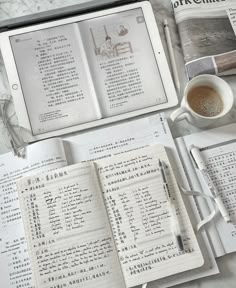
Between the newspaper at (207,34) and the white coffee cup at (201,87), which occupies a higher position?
the newspaper at (207,34)

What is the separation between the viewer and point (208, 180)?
542 millimetres

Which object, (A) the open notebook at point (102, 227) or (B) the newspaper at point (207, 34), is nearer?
(A) the open notebook at point (102, 227)

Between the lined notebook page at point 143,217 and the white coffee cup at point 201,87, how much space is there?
0.06 m

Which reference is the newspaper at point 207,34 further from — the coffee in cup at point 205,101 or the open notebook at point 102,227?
the open notebook at point 102,227

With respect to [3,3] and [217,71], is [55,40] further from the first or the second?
[217,71]

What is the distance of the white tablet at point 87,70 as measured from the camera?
1.95 ft

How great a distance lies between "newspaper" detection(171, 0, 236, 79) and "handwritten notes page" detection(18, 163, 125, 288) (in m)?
0.26

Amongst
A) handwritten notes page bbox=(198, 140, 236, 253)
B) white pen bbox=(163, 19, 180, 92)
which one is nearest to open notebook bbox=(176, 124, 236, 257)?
handwritten notes page bbox=(198, 140, 236, 253)

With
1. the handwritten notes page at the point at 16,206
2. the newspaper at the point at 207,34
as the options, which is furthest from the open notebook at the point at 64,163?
the newspaper at the point at 207,34

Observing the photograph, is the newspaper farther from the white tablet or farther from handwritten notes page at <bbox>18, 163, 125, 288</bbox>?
handwritten notes page at <bbox>18, 163, 125, 288</bbox>

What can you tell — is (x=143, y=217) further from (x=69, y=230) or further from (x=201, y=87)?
(x=201, y=87)

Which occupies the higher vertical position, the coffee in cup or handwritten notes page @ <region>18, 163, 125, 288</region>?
the coffee in cup

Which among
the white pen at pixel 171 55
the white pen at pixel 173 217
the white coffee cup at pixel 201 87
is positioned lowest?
the white pen at pixel 173 217

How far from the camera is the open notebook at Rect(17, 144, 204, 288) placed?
499 millimetres
